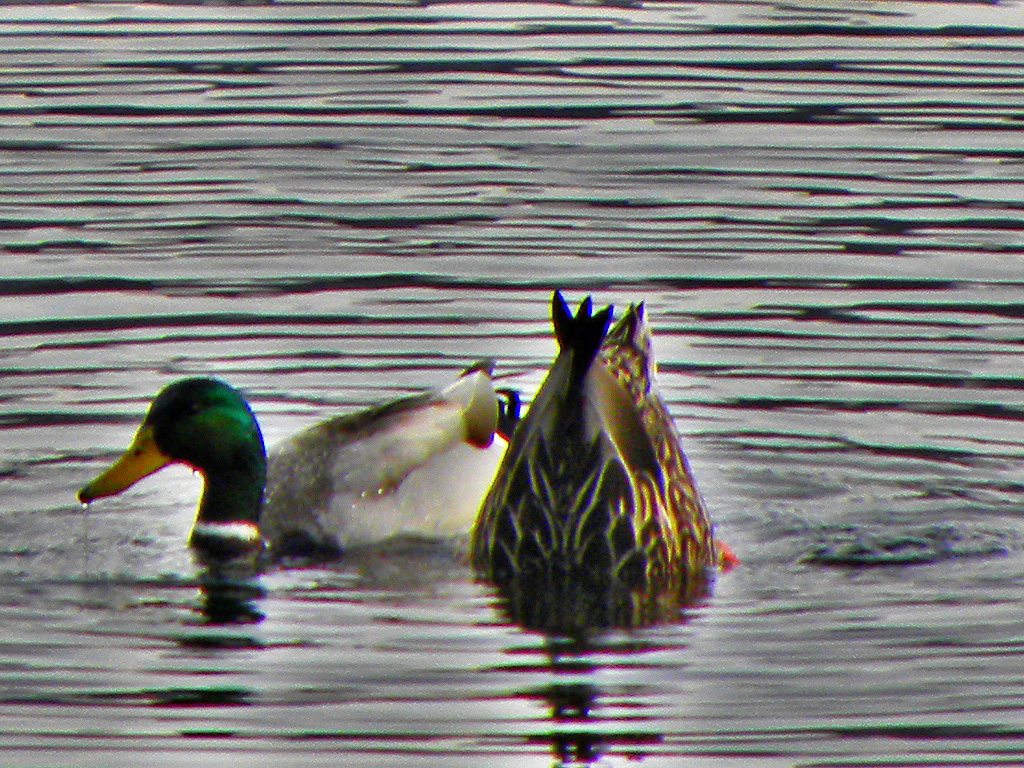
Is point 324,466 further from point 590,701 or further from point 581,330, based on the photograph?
point 590,701

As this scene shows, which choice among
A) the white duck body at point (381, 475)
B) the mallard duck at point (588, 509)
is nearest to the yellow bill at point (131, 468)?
the white duck body at point (381, 475)

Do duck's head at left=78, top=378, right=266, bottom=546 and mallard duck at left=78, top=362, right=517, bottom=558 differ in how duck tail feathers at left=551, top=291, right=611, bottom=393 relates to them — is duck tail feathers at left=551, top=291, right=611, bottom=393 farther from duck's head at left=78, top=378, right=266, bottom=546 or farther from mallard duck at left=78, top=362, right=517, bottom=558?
duck's head at left=78, top=378, right=266, bottom=546

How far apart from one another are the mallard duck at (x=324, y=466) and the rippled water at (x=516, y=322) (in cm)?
31

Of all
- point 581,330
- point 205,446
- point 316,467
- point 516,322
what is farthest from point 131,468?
point 516,322

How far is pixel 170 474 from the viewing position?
11.8m

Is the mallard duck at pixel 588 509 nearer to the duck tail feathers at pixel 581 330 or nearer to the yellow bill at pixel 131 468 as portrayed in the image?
the duck tail feathers at pixel 581 330

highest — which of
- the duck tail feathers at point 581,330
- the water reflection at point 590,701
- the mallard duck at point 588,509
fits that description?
the duck tail feathers at point 581,330

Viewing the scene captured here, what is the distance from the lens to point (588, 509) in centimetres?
963

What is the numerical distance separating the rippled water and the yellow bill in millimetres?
212

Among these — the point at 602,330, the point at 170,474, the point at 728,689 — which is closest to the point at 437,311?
the point at 170,474

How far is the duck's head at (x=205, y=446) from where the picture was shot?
10.3 meters

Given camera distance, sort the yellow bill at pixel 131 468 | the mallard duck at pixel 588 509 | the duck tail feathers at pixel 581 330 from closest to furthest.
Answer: the duck tail feathers at pixel 581 330 → the mallard duck at pixel 588 509 → the yellow bill at pixel 131 468

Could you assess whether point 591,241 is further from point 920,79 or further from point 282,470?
point 920,79

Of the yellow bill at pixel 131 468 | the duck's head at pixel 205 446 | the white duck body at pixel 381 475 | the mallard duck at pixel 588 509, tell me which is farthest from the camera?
the white duck body at pixel 381 475
